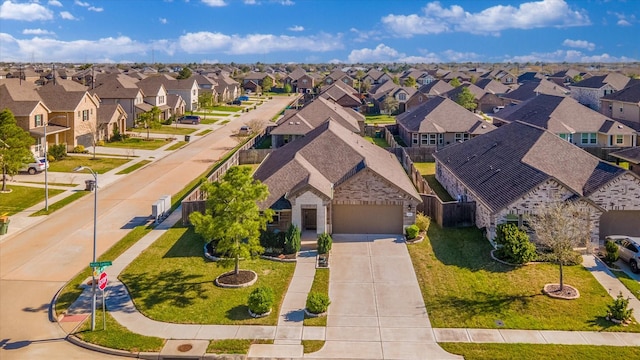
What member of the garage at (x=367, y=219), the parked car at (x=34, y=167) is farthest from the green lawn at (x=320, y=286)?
the parked car at (x=34, y=167)

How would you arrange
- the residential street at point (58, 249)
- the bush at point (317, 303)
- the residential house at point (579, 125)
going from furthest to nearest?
the residential house at point (579, 125), the bush at point (317, 303), the residential street at point (58, 249)

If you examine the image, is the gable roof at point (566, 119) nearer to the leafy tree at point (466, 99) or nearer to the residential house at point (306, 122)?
the residential house at point (306, 122)

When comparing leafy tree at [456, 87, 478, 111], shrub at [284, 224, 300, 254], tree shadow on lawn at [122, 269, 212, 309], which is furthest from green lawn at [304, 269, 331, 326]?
leafy tree at [456, 87, 478, 111]

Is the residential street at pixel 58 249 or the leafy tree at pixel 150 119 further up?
the leafy tree at pixel 150 119

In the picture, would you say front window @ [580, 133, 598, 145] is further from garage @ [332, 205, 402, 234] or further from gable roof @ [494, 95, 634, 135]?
garage @ [332, 205, 402, 234]

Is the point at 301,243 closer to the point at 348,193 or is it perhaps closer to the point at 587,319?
the point at 348,193

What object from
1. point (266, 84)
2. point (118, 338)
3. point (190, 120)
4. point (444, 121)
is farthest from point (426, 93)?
point (118, 338)

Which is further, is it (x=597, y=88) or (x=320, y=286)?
(x=597, y=88)

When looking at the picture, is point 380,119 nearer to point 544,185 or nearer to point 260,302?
point 544,185
